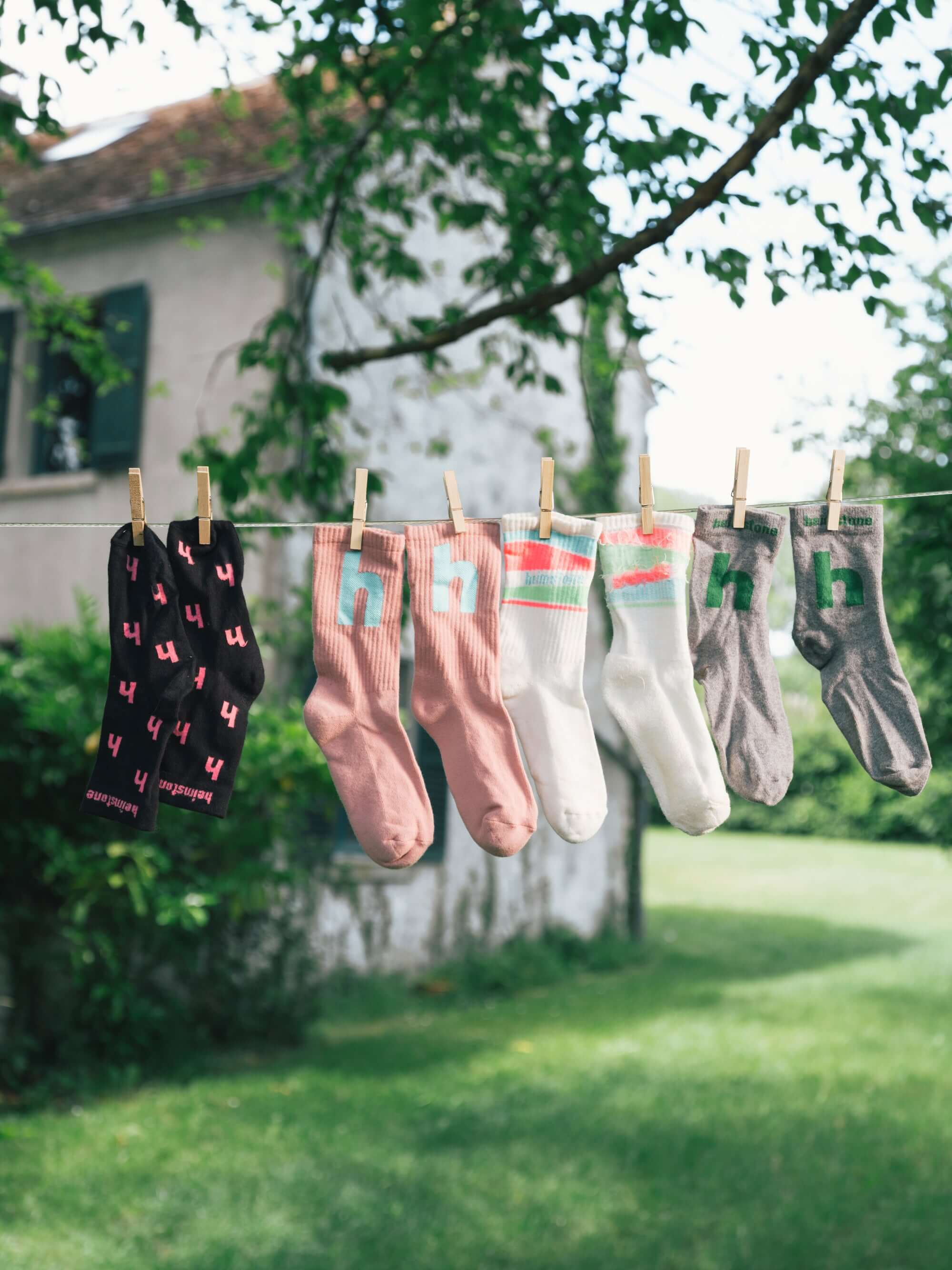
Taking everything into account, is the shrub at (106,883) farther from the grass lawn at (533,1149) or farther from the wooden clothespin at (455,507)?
the wooden clothespin at (455,507)

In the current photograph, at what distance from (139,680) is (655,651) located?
0.99 metres

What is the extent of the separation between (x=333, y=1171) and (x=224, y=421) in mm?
4918

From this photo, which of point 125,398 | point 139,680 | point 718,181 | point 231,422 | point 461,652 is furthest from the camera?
point 125,398

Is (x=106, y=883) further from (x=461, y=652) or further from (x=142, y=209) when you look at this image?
(x=142, y=209)

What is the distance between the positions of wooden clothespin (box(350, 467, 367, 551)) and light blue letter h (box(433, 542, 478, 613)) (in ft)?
0.48

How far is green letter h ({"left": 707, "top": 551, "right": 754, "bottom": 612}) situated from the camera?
8.13 ft

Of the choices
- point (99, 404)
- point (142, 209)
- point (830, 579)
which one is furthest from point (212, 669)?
point (142, 209)

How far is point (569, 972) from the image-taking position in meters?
9.88

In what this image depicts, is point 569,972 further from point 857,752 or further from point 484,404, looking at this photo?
point 857,752

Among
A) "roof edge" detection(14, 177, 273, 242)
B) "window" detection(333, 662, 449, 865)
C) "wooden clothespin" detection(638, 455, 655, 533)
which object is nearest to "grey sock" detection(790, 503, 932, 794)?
"wooden clothespin" detection(638, 455, 655, 533)

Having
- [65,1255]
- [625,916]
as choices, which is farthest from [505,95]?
[625,916]

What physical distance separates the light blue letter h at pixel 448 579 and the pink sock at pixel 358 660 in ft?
0.23

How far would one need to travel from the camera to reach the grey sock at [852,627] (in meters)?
2.42

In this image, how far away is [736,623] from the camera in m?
2.49
